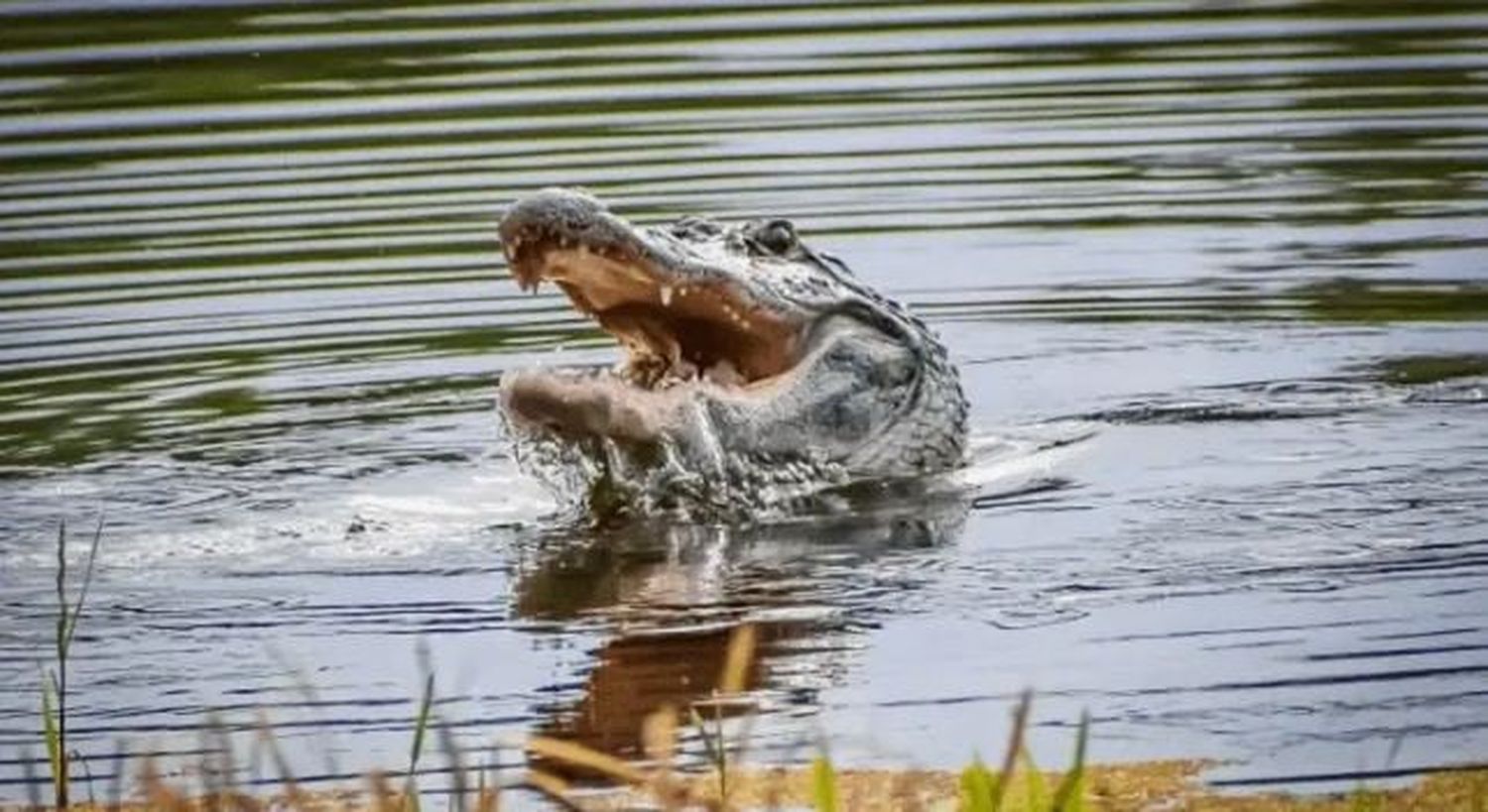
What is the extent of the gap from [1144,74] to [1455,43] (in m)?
1.70

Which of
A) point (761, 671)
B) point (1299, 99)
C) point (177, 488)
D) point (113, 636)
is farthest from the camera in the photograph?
point (1299, 99)

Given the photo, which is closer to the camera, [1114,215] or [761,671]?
[761,671]

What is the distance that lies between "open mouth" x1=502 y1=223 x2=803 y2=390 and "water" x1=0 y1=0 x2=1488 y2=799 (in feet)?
1.78

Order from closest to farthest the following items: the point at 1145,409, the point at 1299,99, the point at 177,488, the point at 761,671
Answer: the point at 761,671 → the point at 177,488 → the point at 1145,409 → the point at 1299,99

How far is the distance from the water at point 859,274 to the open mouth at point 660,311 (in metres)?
0.54

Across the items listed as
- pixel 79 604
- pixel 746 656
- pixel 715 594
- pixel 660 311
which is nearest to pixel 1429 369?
pixel 660 311

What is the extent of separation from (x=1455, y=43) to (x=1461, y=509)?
984 centimetres

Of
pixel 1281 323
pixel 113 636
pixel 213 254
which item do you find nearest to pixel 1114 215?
pixel 1281 323

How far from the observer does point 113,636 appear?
31.2 feet

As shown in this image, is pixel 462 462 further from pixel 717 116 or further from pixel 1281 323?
pixel 717 116

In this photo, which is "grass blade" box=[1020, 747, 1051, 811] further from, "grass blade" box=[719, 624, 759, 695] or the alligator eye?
the alligator eye

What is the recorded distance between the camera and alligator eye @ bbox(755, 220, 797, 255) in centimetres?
1117

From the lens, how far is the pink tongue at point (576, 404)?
408 inches

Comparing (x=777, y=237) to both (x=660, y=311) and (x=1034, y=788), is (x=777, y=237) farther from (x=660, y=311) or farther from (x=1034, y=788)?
(x=1034, y=788)
